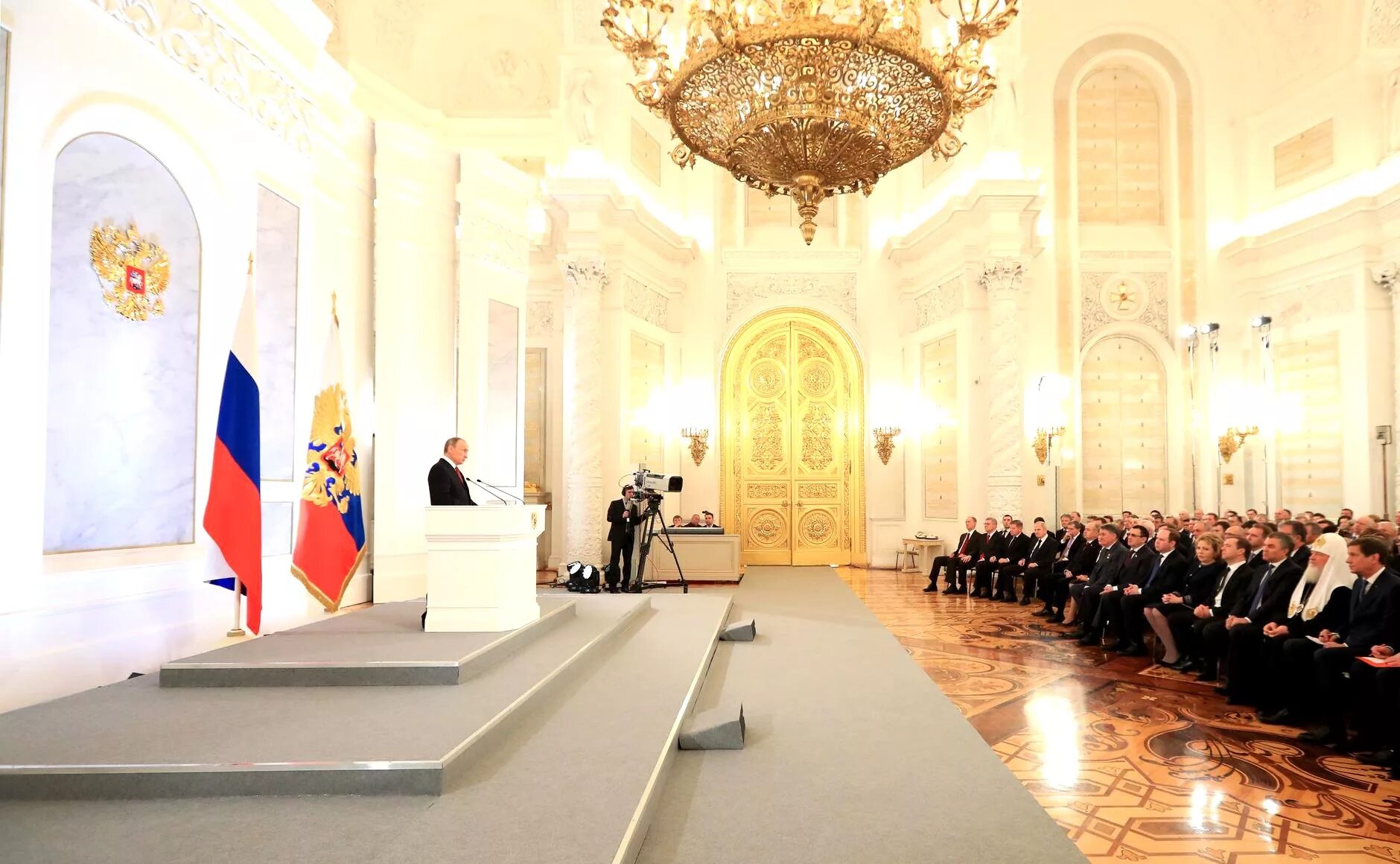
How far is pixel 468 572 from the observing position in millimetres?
5438

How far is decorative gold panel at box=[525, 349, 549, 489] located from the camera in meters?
12.9

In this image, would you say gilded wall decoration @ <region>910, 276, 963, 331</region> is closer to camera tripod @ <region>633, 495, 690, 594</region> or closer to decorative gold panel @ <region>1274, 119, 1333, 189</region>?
decorative gold panel @ <region>1274, 119, 1333, 189</region>

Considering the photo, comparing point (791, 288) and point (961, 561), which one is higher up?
point (791, 288)

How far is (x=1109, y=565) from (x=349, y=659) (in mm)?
6631

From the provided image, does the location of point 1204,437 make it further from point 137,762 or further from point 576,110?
point 137,762

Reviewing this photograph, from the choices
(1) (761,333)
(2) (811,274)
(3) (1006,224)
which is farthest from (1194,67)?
(1) (761,333)

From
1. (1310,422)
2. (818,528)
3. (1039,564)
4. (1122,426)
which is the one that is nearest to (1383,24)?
(1310,422)

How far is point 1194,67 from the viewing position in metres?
13.1

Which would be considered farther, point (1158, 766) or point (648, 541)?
point (648, 541)

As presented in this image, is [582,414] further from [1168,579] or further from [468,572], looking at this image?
[1168,579]

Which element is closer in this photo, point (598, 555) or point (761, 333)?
point (598, 555)

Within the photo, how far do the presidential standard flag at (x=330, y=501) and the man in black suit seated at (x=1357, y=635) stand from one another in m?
6.08

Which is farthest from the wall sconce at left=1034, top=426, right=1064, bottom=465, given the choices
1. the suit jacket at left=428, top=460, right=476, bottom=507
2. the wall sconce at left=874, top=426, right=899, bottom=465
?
the suit jacket at left=428, top=460, right=476, bottom=507

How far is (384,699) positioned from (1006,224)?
10602 mm
